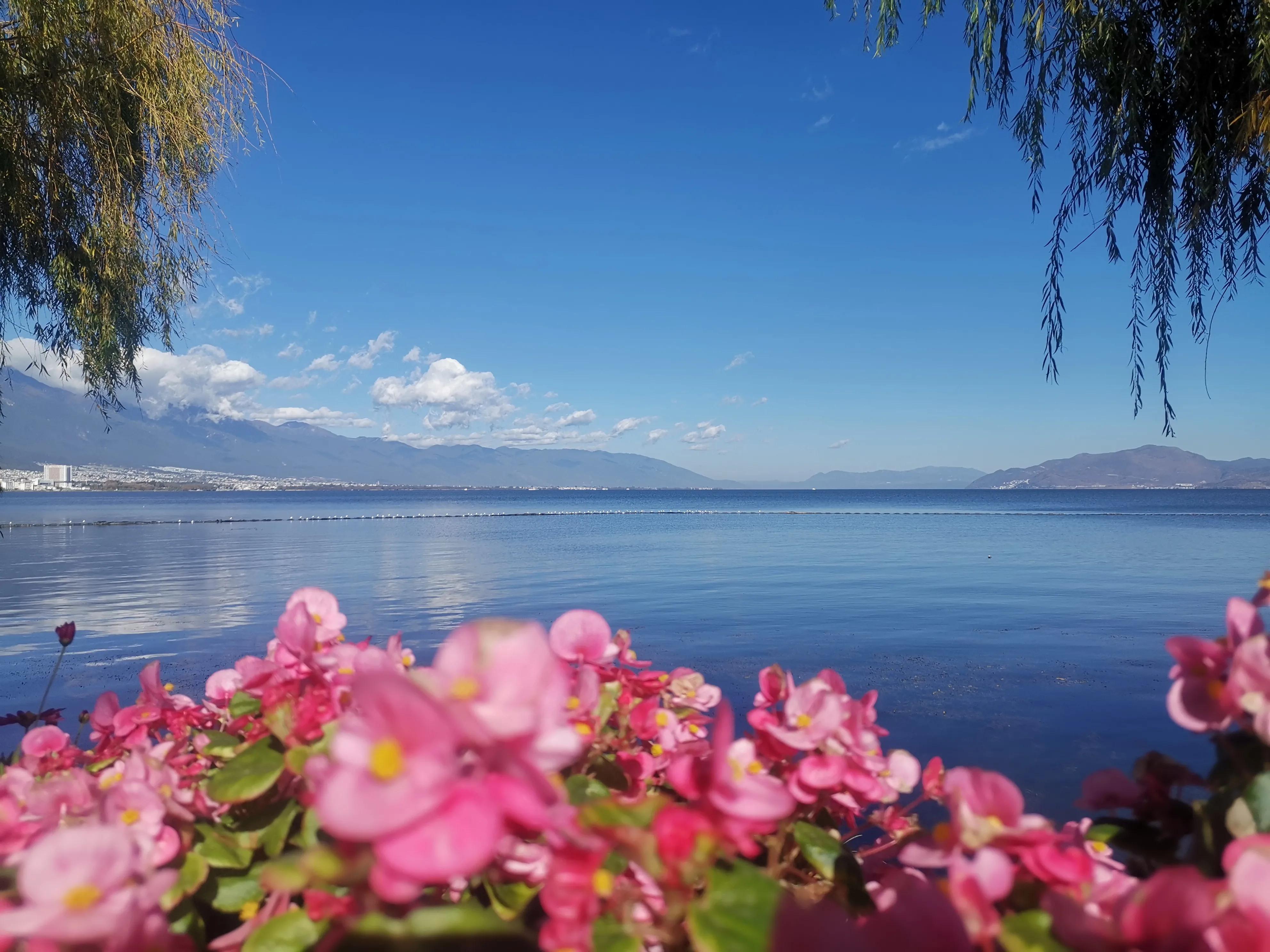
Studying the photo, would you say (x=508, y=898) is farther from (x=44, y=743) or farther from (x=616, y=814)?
(x=44, y=743)

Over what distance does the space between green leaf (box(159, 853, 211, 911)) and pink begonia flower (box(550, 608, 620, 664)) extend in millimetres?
462

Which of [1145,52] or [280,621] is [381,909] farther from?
[1145,52]

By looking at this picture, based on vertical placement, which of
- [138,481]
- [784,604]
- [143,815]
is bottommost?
[784,604]

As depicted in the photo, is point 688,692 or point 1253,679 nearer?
point 1253,679

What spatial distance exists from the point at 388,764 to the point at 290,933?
0.36m

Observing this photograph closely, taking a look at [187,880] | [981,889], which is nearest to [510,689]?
[981,889]

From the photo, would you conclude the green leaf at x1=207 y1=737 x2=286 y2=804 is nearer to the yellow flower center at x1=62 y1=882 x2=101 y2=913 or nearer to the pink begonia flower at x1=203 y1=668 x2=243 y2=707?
the yellow flower center at x1=62 y1=882 x2=101 y2=913

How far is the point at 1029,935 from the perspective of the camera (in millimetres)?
579

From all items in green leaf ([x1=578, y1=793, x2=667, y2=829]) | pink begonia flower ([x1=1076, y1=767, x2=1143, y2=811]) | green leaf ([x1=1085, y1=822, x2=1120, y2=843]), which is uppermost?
green leaf ([x1=578, y1=793, x2=667, y2=829])

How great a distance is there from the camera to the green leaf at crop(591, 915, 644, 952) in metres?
0.57

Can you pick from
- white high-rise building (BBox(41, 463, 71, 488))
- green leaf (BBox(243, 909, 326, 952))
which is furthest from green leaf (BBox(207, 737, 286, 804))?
white high-rise building (BBox(41, 463, 71, 488))

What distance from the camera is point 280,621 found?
991mm

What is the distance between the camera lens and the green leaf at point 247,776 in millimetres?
821

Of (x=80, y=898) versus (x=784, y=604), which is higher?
(x=80, y=898)
